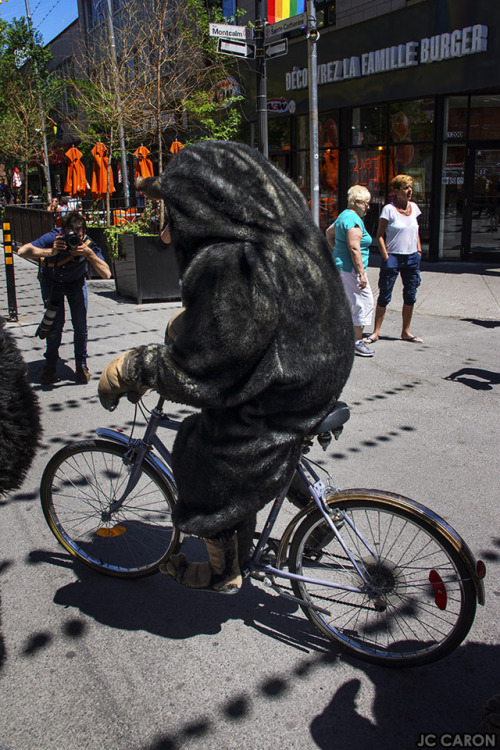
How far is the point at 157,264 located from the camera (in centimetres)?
1034

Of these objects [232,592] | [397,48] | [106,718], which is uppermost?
[397,48]

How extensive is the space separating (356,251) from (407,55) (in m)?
9.00

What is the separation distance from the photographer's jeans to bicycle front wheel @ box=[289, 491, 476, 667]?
4256mm

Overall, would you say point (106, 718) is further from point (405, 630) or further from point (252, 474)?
point (405, 630)

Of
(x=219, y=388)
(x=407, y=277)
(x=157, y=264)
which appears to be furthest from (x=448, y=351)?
(x=219, y=388)

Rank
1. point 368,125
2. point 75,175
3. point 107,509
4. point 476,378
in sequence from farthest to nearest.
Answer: point 75,175, point 368,125, point 476,378, point 107,509

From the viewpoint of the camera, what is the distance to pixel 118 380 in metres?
2.42

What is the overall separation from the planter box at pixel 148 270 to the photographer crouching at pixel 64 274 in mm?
3840

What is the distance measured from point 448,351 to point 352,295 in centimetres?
137

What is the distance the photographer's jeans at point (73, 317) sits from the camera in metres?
6.25

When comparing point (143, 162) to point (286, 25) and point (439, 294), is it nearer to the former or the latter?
point (286, 25)

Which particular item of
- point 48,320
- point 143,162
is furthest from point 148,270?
point 143,162

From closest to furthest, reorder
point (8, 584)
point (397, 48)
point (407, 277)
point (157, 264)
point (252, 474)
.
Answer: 1. point (252, 474)
2. point (8, 584)
3. point (407, 277)
4. point (157, 264)
5. point (397, 48)

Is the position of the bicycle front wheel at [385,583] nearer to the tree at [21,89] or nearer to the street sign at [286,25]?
the street sign at [286,25]
